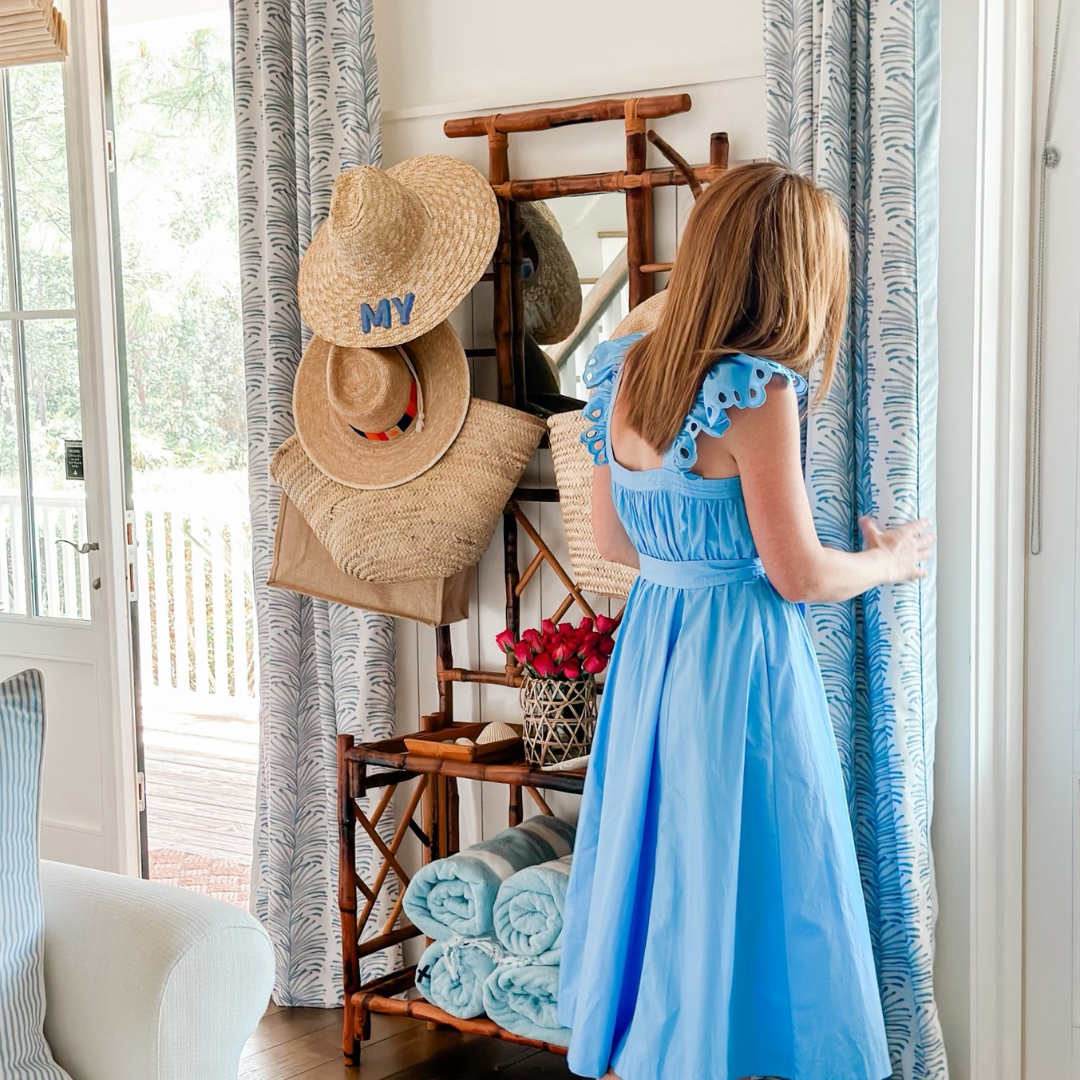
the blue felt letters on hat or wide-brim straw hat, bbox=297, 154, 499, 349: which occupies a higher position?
wide-brim straw hat, bbox=297, 154, 499, 349

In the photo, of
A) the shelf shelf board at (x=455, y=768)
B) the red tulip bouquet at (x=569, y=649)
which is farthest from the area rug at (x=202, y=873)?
the red tulip bouquet at (x=569, y=649)

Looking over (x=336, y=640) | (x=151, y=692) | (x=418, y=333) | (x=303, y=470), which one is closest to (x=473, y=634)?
(x=336, y=640)

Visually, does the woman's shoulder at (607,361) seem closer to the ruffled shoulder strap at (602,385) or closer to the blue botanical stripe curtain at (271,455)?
the ruffled shoulder strap at (602,385)

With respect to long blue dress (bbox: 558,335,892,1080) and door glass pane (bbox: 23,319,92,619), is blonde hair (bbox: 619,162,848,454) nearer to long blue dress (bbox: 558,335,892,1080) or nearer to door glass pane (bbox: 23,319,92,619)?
long blue dress (bbox: 558,335,892,1080)

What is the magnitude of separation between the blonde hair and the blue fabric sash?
0.61ft

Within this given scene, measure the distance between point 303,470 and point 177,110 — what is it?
4309mm

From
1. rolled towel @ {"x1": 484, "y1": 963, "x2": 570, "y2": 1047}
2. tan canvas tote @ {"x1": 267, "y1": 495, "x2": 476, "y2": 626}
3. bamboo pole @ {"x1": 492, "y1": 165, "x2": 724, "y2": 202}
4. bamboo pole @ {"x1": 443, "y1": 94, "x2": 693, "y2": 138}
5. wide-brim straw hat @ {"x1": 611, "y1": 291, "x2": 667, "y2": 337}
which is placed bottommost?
rolled towel @ {"x1": 484, "y1": 963, "x2": 570, "y2": 1047}

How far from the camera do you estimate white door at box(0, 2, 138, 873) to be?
3.07m

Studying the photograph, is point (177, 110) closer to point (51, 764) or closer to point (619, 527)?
point (51, 764)

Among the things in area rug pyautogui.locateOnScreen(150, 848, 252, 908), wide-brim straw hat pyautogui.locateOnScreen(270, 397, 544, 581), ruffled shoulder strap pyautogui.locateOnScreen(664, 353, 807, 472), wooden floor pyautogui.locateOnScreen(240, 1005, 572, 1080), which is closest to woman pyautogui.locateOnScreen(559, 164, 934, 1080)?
ruffled shoulder strap pyautogui.locateOnScreen(664, 353, 807, 472)

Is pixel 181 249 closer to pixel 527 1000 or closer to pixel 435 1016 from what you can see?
pixel 435 1016

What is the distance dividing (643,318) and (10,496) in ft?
5.97

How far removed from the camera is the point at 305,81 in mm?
2699

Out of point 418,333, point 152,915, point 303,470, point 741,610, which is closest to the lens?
point 152,915
